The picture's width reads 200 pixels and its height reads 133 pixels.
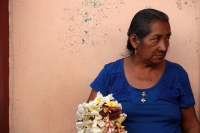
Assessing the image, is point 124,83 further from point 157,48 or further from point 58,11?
A: point 58,11

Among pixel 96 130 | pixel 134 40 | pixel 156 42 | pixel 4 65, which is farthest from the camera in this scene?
pixel 4 65

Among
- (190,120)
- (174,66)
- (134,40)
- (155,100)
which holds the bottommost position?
(190,120)

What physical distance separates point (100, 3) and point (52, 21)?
384 millimetres

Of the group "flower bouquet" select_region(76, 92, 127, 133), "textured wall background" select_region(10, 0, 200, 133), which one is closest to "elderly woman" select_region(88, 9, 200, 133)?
"textured wall background" select_region(10, 0, 200, 133)

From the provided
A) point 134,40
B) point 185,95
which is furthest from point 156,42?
point 185,95

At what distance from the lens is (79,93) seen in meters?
2.88

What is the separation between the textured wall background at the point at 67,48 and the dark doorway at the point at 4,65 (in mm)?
46

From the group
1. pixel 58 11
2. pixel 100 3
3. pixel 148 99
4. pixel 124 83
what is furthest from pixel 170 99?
pixel 58 11

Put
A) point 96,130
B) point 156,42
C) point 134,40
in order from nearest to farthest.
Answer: point 96,130, point 156,42, point 134,40

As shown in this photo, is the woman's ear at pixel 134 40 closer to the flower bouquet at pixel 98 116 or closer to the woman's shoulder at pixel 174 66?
the woman's shoulder at pixel 174 66

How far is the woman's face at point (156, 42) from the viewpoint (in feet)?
7.88

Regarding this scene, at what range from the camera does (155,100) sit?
8.04ft

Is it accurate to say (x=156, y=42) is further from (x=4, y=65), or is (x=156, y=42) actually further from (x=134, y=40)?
(x=4, y=65)

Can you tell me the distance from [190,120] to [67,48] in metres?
1.03
